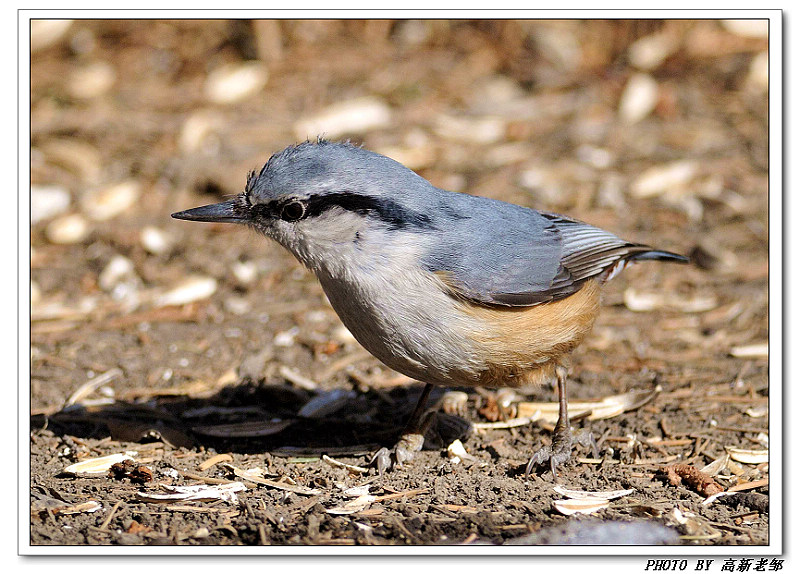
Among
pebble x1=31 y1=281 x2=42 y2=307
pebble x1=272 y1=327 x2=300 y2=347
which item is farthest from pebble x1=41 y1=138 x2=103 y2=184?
pebble x1=272 y1=327 x2=300 y2=347

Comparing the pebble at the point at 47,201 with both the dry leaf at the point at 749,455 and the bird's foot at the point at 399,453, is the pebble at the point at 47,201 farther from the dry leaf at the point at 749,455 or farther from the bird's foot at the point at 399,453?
the dry leaf at the point at 749,455

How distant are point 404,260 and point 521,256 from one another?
0.71 meters

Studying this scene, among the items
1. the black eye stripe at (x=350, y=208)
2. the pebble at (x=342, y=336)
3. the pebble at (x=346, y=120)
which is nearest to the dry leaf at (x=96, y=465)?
the black eye stripe at (x=350, y=208)

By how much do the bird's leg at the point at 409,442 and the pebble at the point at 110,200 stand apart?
380cm

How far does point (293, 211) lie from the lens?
3996mm

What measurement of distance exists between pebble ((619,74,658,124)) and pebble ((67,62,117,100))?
508 cm

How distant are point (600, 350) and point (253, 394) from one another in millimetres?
2290

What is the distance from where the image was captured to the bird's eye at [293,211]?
3969 mm

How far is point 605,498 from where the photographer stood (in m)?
3.95

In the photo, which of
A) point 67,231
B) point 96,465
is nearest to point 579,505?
point 96,465

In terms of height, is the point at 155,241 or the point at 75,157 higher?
the point at 75,157

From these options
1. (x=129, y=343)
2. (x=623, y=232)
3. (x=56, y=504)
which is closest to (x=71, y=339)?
(x=129, y=343)

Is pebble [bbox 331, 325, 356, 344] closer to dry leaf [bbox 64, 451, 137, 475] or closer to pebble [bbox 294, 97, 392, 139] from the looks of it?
dry leaf [bbox 64, 451, 137, 475]

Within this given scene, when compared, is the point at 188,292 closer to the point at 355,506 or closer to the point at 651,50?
the point at 355,506
